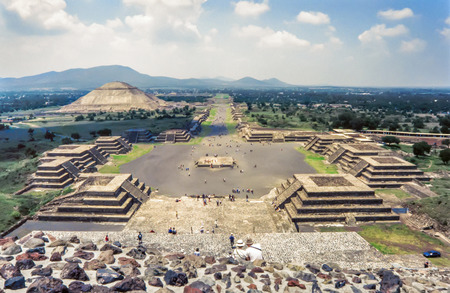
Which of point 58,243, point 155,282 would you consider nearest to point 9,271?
point 58,243

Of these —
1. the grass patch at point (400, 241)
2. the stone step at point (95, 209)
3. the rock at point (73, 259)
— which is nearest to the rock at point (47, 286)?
the rock at point (73, 259)

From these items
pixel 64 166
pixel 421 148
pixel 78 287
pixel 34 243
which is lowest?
pixel 64 166

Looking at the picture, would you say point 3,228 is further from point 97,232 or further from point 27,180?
point 27,180

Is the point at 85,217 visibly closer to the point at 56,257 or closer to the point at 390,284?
the point at 56,257

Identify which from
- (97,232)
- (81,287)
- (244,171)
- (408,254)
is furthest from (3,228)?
(408,254)

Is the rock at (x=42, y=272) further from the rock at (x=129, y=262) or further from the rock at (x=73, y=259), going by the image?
the rock at (x=129, y=262)

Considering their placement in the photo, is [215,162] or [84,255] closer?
[84,255]

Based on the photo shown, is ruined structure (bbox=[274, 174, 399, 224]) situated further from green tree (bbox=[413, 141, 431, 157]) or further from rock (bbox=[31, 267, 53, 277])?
green tree (bbox=[413, 141, 431, 157])
